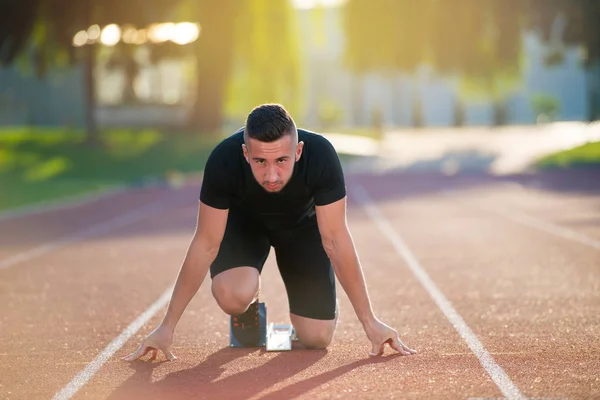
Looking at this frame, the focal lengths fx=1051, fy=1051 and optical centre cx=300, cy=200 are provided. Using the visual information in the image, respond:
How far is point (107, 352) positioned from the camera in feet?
22.6

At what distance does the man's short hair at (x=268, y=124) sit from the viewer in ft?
18.2

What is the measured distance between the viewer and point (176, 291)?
6266mm

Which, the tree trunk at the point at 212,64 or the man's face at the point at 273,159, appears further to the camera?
the tree trunk at the point at 212,64

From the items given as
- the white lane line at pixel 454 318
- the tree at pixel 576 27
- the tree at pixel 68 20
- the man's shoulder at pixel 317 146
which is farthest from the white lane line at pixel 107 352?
the tree at pixel 576 27

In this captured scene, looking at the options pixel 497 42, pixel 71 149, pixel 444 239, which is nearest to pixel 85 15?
pixel 71 149

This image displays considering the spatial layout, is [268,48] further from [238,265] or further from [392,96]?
[392,96]

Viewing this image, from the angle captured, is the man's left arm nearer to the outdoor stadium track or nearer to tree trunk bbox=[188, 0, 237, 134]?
the outdoor stadium track

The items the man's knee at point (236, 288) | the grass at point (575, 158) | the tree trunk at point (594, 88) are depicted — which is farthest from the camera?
the tree trunk at point (594, 88)

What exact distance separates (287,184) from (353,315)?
2472 millimetres

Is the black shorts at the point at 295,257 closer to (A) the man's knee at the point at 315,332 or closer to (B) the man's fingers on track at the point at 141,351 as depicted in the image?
(A) the man's knee at the point at 315,332

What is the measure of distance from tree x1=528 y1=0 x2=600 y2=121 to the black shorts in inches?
1156

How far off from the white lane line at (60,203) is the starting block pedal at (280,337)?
12078 millimetres

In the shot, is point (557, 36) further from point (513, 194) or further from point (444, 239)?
point (444, 239)

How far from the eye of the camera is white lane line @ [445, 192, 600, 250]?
44.6 feet
